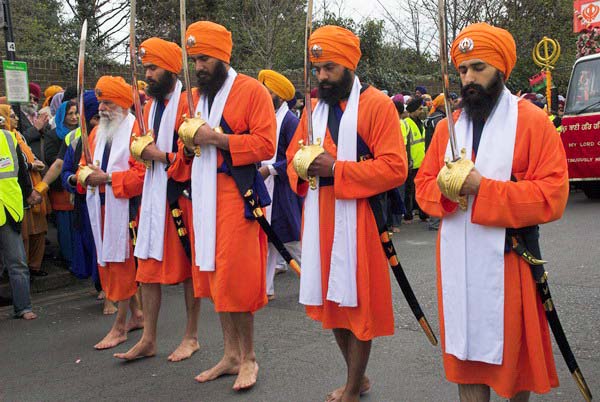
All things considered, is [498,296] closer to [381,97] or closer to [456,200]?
[456,200]

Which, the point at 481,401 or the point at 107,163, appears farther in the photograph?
the point at 107,163

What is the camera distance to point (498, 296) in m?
3.30

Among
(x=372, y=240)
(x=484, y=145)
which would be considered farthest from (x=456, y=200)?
(x=372, y=240)

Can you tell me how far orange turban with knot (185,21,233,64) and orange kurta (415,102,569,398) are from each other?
7.13ft

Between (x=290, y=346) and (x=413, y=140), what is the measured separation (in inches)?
254

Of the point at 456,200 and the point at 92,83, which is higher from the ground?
the point at 92,83

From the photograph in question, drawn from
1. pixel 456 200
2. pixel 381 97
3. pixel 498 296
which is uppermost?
pixel 381 97

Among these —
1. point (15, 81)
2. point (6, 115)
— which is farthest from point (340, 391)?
point (15, 81)

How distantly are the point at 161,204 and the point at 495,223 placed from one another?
2.67m

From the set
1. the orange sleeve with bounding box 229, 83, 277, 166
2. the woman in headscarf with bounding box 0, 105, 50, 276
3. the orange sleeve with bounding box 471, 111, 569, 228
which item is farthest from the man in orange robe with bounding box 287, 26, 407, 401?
the woman in headscarf with bounding box 0, 105, 50, 276

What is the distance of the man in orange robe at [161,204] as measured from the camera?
522cm

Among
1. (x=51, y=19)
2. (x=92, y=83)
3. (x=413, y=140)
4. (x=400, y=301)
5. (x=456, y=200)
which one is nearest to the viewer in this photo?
(x=456, y=200)

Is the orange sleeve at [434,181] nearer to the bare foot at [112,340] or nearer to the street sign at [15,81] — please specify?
the bare foot at [112,340]

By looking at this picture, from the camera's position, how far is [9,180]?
679 cm
